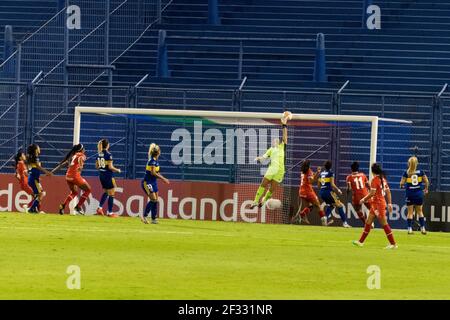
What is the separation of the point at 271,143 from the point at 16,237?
1185cm

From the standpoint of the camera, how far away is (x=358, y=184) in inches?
1443

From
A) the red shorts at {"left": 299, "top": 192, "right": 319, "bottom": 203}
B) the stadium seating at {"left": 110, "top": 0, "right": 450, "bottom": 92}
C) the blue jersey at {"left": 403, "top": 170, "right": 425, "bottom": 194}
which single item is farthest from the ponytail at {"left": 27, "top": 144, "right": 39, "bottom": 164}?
the blue jersey at {"left": 403, "top": 170, "right": 425, "bottom": 194}

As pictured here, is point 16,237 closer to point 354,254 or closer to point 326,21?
point 354,254

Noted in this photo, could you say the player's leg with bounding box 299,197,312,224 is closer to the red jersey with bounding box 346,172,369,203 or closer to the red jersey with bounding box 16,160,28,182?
the red jersey with bounding box 346,172,369,203

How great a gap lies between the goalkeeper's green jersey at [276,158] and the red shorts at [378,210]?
9534 millimetres

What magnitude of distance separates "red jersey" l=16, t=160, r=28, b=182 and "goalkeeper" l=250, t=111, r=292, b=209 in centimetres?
586

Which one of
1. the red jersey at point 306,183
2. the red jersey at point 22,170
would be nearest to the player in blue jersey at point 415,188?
the red jersey at point 306,183

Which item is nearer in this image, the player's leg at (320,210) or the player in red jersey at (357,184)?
the player in red jersey at (357,184)

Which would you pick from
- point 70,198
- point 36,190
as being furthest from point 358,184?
point 36,190

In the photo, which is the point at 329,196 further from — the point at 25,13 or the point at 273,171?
the point at 25,13

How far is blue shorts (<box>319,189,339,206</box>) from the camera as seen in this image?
37688mm

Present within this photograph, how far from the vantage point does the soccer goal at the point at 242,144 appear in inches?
1519

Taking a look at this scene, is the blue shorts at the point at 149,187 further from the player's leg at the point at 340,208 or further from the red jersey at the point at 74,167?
the player's leg at the point at 340,208

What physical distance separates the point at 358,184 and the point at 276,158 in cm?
251
